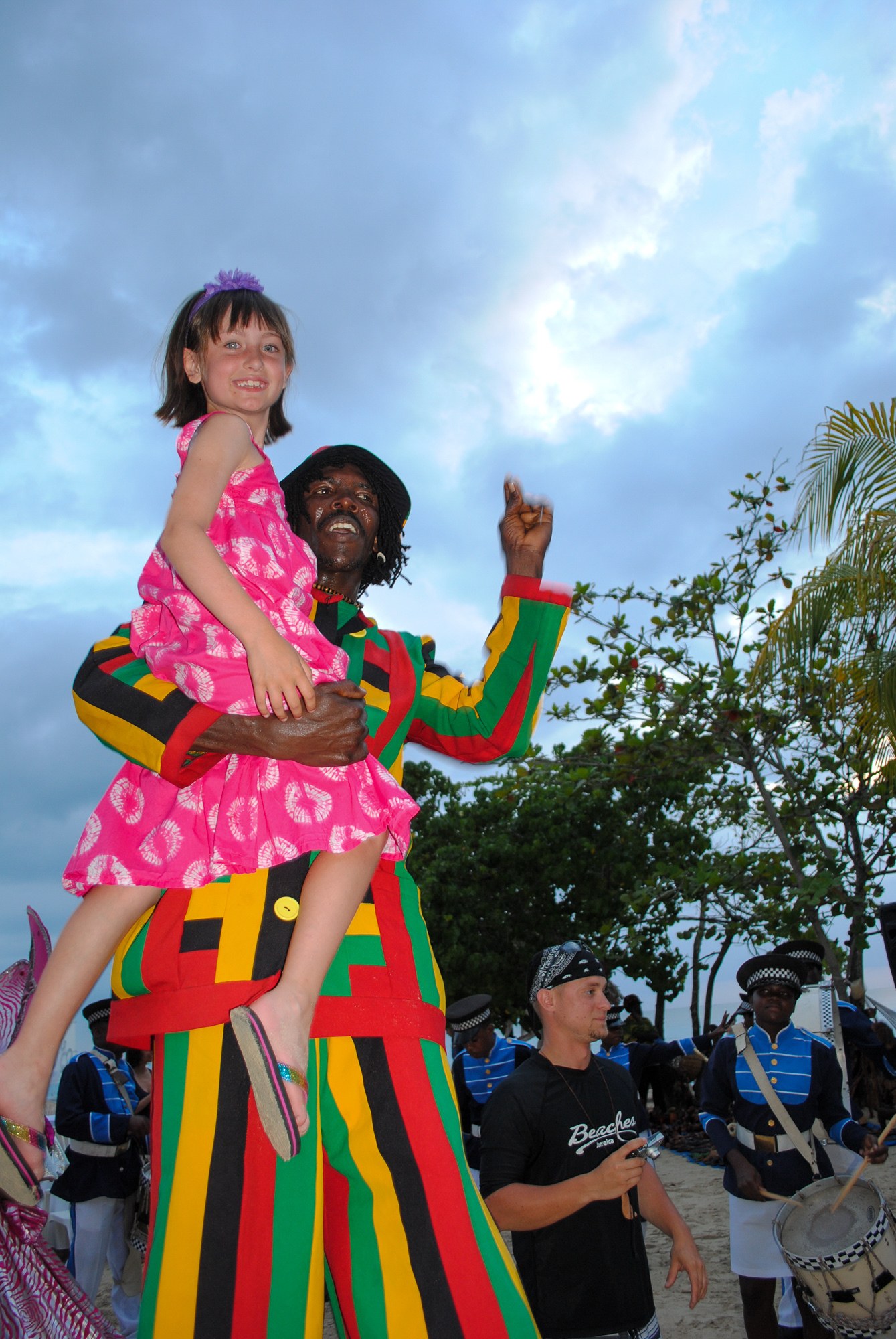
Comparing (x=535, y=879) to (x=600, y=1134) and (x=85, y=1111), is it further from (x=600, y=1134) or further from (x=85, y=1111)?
(x=600, y=1134)

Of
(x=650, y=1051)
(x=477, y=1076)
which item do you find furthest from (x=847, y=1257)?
(x=650, y=1051)

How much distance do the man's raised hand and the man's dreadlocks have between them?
1.38 feet

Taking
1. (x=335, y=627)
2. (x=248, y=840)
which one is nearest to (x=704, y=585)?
(x=335, y=627)

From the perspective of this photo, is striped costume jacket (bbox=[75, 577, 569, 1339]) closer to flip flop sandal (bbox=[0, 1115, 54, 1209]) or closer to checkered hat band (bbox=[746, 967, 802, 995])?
flip flop sandal (bbox=[0, 1115, 54, 1209])

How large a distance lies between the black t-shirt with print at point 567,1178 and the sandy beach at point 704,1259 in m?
2.34

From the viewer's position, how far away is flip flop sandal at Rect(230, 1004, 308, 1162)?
4.98 ft

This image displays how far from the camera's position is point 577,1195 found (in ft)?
10.4

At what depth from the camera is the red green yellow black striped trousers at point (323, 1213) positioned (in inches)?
63.3

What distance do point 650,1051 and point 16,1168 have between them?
11.1 meters

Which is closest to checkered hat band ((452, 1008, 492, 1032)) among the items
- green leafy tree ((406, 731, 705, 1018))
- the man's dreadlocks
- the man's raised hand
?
the man's dreadlocks

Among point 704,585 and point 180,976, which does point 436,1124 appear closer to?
point 180,976

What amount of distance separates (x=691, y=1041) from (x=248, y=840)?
10.4m

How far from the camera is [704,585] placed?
30.8ft

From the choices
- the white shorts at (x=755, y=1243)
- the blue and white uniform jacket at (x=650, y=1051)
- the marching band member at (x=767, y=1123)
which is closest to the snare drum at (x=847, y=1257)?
the marching band member at (x=767, y=1123)
